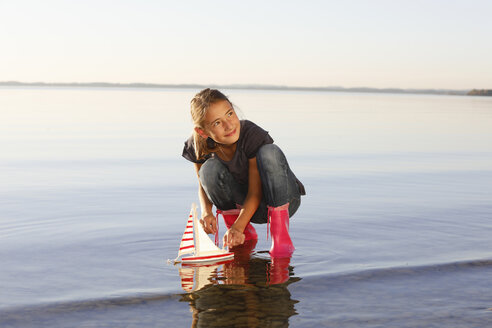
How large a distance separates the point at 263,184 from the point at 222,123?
54 cm

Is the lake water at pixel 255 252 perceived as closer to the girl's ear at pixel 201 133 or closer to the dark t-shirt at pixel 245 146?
the dark t-shirt at pixel 245 146

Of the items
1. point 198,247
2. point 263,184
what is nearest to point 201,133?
point 263,184

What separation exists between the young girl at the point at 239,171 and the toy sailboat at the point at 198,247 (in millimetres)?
110

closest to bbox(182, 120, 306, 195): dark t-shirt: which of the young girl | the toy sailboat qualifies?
the young girl

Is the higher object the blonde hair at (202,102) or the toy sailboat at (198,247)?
the blonde hair at (202,102)

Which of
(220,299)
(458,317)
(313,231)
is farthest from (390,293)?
(313,231)

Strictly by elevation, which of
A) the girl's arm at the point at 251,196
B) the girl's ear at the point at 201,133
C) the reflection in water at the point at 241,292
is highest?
the girl's ear at the point at 201,133

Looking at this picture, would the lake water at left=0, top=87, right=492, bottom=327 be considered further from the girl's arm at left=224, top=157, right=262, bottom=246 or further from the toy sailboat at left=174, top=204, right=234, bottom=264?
the girl's arm at left=224, top=157, right=262, bottom=246

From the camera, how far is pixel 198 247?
12.9ft

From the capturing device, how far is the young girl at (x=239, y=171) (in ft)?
13.0

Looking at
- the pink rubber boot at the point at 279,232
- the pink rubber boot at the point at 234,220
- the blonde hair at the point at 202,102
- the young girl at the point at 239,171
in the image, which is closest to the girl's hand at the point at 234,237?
the young girl at the point at 239,171

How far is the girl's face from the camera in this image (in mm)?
3924

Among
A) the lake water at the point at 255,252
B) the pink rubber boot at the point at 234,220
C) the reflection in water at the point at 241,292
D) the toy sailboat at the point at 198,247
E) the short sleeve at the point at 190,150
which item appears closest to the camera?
the reflection in water at the point at 241,292

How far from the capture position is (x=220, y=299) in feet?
10.4
